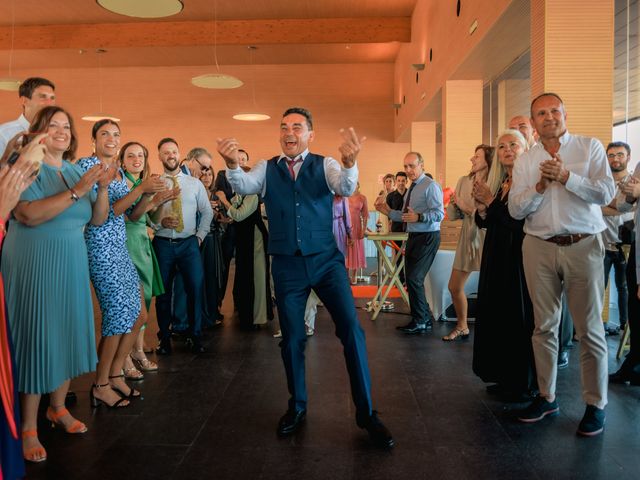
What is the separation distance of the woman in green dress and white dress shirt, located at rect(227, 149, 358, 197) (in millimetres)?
914

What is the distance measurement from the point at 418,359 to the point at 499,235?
1.34m

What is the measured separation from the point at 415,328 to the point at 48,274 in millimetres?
3346

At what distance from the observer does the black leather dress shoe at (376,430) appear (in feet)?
8.29

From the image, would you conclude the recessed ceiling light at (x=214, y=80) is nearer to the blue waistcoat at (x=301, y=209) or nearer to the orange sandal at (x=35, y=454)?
the blue waistcoat at (x=301, y=209)

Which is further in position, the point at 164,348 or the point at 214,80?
the point at 214,80

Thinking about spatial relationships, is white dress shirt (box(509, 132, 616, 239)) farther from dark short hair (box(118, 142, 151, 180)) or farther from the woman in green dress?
dark short hair (box(118, 142, 151, 180))

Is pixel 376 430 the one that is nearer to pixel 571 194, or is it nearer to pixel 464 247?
pixel 571 194

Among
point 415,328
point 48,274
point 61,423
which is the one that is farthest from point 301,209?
point 415,328

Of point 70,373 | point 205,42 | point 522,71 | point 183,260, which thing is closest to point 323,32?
point 205,42

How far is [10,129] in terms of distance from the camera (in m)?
3.01

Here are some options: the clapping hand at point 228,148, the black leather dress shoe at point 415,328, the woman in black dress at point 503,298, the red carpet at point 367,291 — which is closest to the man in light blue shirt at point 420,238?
the black leather dress shoe at point 415,328

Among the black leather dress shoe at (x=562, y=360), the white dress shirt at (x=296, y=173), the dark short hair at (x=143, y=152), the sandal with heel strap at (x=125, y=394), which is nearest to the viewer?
the white dress shirt at (x=296, y=173)

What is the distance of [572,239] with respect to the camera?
2.64 metres

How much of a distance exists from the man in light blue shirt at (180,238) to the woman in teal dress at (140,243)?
254 millimetres
